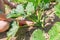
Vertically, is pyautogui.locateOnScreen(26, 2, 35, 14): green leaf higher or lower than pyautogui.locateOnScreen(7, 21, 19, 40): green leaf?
higher

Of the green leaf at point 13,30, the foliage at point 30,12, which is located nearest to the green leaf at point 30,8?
the foliage at point 30,12

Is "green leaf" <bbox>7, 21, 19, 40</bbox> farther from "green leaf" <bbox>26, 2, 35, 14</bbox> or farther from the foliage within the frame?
"green leaf" <bbox>26, 2, 35, 14</bbox>

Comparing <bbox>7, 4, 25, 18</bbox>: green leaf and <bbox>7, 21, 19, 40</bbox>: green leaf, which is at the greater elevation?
<bbox>7, 4, 25, 18</bbox>: green leaf

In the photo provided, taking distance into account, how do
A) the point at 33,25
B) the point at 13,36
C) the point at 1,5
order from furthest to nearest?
the point at 1,5, the point at 33,25, the point at 13,36

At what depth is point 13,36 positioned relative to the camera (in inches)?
64.2

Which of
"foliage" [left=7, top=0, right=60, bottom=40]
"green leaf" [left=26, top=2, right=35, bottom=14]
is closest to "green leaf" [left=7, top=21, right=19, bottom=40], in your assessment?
"foliage" [left=7, top=0, right=60, bottom=40]

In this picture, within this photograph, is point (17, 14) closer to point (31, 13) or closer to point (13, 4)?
point (31, 13)

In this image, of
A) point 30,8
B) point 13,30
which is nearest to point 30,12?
point 30,8

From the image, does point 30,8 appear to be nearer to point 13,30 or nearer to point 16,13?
point 16,13

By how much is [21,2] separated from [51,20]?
313 millimetres

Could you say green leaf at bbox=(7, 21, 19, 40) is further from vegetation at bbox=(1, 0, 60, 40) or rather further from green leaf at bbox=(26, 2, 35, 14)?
green leaf at bbox=(26, 2, 35, 14)

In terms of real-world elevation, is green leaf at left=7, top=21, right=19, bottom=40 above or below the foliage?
below

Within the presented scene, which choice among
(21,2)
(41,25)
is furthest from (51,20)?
(21,2)

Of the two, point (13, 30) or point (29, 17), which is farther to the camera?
point (29, 17)
